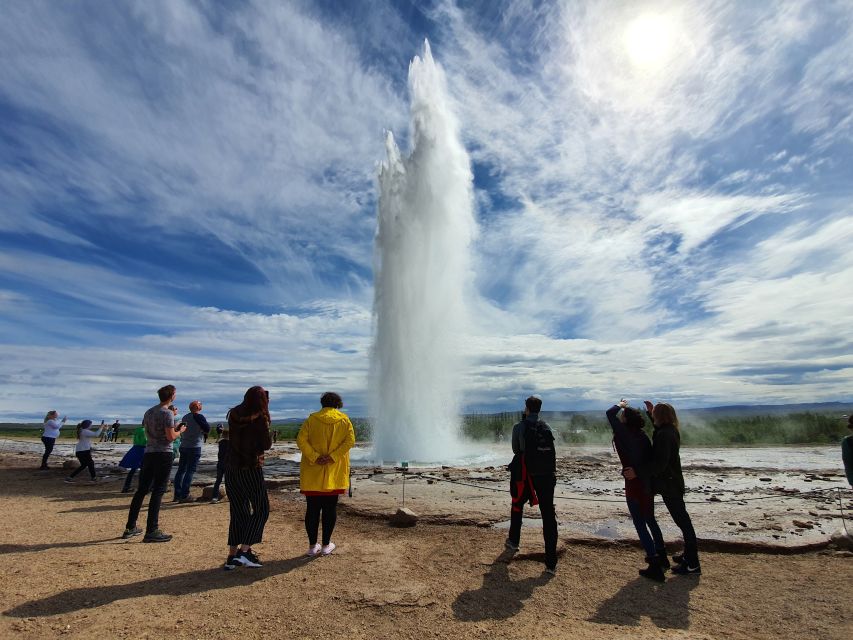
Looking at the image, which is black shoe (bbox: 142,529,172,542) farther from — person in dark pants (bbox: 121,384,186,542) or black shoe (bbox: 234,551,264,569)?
black shoe (bbox: 234,551,264,569)

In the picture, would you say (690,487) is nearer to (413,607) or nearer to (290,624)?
(413,607)

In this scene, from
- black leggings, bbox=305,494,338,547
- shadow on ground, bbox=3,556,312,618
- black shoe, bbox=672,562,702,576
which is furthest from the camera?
black leggings, bbox=305,494,338,547

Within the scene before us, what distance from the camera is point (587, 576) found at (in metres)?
5.73

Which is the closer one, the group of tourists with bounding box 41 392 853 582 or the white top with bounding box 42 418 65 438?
the group of tourists with bounding box 41 392 853 582

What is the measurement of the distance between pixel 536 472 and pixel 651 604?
1.71 meters

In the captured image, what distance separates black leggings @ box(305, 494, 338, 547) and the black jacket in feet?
12.9

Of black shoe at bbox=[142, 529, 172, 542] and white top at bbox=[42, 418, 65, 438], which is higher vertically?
white top at bbox=[42, 418, 65, 438]

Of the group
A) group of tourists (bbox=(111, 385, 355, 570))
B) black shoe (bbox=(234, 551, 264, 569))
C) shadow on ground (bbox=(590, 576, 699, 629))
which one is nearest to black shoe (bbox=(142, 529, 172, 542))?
group of tourists (bbox=(111, 385, 355, 570))

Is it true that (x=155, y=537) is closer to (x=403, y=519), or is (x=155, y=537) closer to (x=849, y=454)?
(x=403, y=519)

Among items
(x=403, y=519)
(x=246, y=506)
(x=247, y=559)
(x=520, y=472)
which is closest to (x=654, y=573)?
(x=520, y=472)

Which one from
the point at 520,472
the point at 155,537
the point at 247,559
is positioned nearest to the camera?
the point at 247,559

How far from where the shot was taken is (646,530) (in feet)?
18.6

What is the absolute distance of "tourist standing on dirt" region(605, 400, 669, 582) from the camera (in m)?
5.65

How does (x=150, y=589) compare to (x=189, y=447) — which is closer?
(x=150, y=589)
